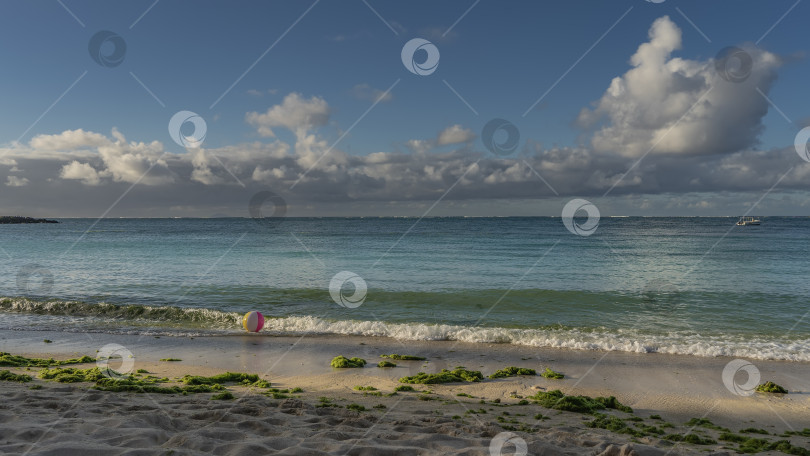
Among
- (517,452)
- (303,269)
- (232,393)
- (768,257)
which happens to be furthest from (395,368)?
(768,257)

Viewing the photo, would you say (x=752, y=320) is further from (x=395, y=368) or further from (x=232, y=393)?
(x=232, y=393)

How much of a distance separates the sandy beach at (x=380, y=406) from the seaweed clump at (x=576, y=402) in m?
0.17

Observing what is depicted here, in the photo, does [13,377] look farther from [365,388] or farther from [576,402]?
[576,402]

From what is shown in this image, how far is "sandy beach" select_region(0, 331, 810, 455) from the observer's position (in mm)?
5289

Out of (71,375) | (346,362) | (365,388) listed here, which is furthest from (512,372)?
(71,375)

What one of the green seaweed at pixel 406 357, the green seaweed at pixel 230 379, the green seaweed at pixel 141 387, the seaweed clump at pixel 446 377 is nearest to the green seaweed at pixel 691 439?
the seaweed clump at pixel 446 377

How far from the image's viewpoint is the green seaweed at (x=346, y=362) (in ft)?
33.9

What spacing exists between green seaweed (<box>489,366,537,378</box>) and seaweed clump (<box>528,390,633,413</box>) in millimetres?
1415

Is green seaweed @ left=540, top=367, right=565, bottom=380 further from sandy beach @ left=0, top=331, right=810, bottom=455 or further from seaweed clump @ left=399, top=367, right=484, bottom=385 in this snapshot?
seaweed clump @ left=399, top=367, right=484, bottom=385

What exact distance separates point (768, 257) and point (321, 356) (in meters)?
37.9

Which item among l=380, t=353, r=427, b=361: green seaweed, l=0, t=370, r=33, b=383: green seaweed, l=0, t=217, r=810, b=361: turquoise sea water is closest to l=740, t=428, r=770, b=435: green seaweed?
l=0, t=217, r=810, b=361: turquoise sea water

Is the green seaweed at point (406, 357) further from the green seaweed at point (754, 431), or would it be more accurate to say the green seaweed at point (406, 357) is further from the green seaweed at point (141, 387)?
the green seaweed at point (754, 431)

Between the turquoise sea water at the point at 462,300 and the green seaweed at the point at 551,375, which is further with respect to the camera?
the turquoise sea water at the point at 462,300

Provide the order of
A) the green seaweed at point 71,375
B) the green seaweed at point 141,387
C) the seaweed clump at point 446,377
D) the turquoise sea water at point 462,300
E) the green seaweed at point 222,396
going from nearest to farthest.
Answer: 1. the green seaweed at point 222,396
2. the green seaweed at point 141,387
3. the green seaweed at point 71,375
4. the seaweed clump at point 446,377
5. the turquoise sea water at point 462,300
